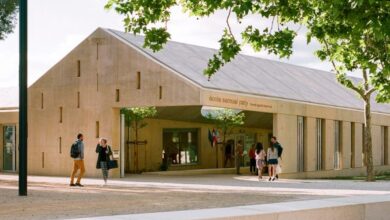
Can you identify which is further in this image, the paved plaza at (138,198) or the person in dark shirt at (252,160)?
the person in dark shirt at (252,160)

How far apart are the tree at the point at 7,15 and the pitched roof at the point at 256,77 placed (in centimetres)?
420

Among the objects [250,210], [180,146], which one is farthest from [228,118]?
[250,210]

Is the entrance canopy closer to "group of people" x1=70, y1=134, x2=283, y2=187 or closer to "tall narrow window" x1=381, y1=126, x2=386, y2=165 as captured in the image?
"group of people" x1=70, y1=134, x2=283, y2=187

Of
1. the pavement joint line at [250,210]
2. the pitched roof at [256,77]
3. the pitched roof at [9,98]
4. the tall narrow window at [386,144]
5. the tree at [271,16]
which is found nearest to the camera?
the pavement joint line at [250,210]

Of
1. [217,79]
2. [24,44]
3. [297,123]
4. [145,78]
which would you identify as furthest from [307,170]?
[24,44]

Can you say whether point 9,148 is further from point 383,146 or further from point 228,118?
point 383,146

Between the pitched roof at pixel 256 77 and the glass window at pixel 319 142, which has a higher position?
the pitched roof at pixel 256 77

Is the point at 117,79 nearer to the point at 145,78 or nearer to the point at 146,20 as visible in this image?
the point at 145,78

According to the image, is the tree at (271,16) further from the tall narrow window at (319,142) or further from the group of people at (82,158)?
the tall narrow window at (319,142)

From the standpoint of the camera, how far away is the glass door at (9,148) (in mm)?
38938

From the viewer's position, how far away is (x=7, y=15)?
31797 mm

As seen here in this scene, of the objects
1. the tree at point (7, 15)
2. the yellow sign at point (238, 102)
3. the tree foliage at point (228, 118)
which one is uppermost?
the tree at point (7, 15)

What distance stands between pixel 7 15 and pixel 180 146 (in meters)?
14.2

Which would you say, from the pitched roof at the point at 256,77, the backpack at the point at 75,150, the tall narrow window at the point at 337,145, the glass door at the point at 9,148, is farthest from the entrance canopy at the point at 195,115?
the backpack at the point at 75,150
